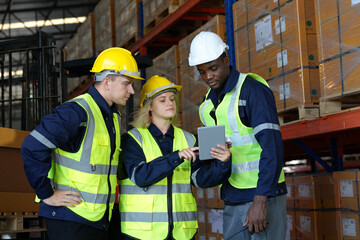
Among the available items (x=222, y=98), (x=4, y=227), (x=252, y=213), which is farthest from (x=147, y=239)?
(x=4, y=227)

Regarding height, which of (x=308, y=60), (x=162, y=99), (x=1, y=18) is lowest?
(x=162, y=99)

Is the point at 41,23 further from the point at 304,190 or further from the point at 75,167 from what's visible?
the point at 75,167

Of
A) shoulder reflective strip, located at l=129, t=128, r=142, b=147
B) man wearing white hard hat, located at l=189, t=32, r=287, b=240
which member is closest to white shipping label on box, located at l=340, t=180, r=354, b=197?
man wearing white hard hat, located at l=189, t=32, r=287, b=240

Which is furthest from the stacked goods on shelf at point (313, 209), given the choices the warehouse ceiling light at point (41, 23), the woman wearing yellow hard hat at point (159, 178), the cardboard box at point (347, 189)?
the warehouse ceiling light at point (41, 23)

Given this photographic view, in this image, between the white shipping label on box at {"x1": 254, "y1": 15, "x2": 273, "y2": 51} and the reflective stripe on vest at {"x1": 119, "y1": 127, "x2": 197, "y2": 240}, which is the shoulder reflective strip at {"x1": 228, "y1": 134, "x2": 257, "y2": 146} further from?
the white shipping label on box at {"x1": 254, "y1": 15, "x2": 273, "y2": 51}

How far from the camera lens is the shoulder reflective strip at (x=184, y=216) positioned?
305 cm

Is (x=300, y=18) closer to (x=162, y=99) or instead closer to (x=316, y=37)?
(x=316, y=37)

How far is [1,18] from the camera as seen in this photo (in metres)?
19.2

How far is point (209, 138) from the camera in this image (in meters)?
2.75

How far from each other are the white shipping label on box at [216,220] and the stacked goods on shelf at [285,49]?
67.5 inches

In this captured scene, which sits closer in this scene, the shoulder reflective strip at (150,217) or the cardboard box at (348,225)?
the shoulder reflective strip at (150,217)

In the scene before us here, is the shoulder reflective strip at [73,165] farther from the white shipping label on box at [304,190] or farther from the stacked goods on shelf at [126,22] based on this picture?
the stacked goods on shelf at [126,22]

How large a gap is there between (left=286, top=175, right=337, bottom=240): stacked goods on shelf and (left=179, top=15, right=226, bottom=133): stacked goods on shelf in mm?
1462

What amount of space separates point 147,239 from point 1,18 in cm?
1816
